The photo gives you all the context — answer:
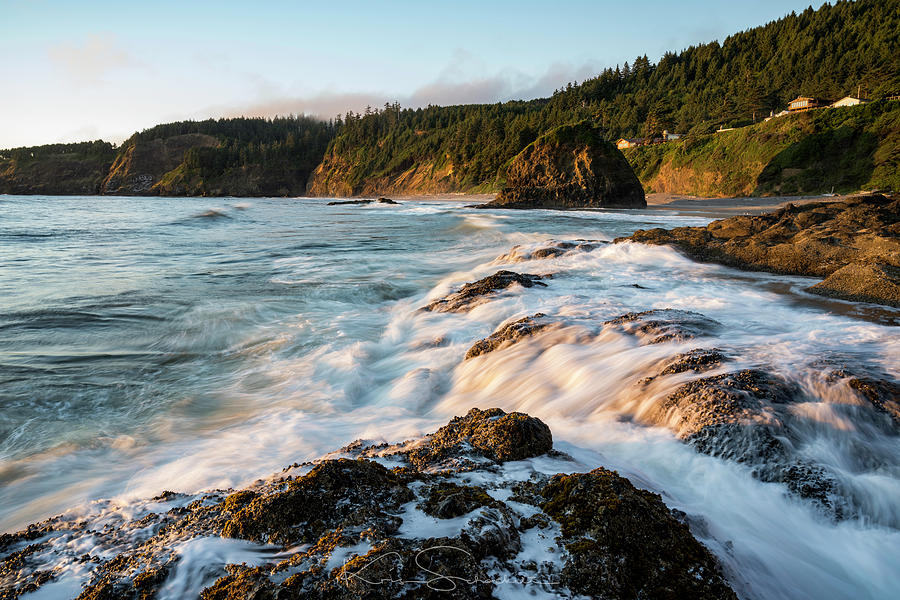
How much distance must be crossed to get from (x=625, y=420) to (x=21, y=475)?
474 centimetres

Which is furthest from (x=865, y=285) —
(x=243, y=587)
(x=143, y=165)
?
(x=143, y=165)

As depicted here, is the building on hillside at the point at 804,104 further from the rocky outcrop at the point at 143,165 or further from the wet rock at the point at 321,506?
the rocky outcrop at the point at 143,165

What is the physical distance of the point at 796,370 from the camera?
371 cm

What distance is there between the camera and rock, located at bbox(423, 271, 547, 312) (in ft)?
26.7

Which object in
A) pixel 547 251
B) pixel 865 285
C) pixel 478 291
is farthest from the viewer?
pixel 547 251

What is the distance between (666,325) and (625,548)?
3911mm

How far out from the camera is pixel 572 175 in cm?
4256

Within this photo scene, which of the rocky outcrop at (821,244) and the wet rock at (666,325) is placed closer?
the wet rock at (666,325)

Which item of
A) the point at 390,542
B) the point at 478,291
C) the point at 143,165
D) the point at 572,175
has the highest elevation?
the point at 143,165

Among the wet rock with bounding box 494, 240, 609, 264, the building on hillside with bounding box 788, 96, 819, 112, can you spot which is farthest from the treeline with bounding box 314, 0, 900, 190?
the wet rock with bounding box 494, 240, 609, 264

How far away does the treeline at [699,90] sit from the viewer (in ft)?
203

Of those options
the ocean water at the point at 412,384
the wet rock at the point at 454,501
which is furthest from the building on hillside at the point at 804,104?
the wet rock at the point at 454,501

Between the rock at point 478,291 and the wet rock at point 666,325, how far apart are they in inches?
107

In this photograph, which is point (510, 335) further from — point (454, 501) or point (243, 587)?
point (243, 587)
